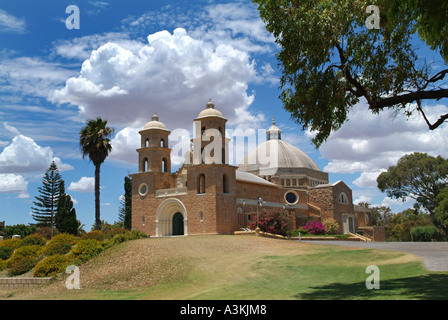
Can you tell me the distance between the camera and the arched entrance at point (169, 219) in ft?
128

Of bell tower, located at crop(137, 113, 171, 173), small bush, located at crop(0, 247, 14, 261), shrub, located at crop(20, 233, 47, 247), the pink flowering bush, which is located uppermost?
bell tower, located at crop(137, 113, 171, 173)

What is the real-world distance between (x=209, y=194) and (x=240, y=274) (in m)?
19.3

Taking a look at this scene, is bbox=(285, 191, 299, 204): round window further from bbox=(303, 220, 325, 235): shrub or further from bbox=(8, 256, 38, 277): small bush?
bbox=(8, 256, 38, 277): small bush

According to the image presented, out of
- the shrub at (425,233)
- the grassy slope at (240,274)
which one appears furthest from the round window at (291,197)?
the grassy slope at (240,274)

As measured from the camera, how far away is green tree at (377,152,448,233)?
55906 millimetres

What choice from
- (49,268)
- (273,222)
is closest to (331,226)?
(273,222)

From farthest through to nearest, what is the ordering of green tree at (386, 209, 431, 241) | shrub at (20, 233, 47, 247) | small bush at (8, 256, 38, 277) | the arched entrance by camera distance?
1. green tree at (386, 209, 431, 241)
2. the arched entrance
3. shrub at (20, 233, 47, 247)
4. small bush at (8, 256, 38, 277)

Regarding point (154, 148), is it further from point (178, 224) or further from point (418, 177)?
point (418, 177)

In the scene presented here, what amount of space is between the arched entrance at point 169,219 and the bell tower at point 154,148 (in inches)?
150

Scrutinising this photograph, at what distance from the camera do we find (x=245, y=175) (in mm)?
44844

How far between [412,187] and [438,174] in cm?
390

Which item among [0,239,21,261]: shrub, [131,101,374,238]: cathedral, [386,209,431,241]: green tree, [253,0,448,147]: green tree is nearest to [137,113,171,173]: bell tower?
[131,101,374,238]: cathedral

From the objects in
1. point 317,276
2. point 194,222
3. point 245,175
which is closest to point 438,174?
point 245,175
